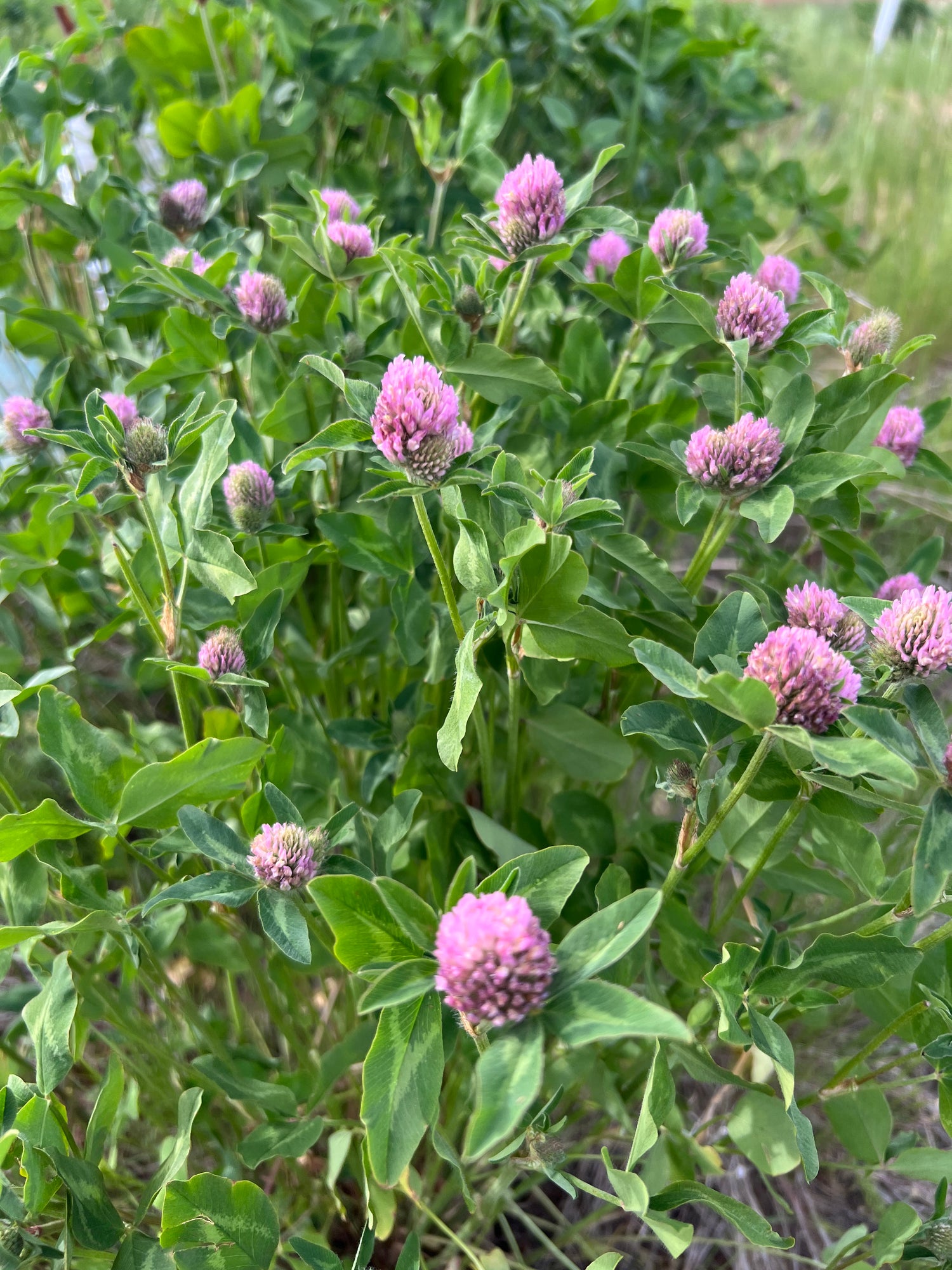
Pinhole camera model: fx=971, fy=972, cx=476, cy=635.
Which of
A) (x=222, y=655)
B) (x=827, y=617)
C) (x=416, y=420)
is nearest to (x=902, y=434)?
(x=827, y=617)

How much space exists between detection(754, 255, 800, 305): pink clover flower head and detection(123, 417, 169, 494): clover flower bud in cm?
64

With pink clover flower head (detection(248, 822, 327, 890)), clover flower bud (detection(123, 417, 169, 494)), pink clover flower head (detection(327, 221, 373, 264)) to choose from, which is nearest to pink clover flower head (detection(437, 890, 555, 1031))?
pink clover flower head (detection(248, 822, 327, 890))

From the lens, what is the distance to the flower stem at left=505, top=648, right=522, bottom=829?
0.79m

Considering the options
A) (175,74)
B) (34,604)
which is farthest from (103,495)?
(175,74)

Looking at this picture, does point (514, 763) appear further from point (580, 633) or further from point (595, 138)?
point (595, 138)

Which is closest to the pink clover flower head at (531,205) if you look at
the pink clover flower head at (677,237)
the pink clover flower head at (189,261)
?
the pink clover flower head at (677,237)

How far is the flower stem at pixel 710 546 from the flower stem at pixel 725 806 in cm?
24

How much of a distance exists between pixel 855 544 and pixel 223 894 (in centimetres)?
73

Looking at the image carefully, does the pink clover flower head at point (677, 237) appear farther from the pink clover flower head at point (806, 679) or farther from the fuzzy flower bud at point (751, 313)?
the pink clover flower head at point (806, 679)

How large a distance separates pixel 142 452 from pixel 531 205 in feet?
1.35

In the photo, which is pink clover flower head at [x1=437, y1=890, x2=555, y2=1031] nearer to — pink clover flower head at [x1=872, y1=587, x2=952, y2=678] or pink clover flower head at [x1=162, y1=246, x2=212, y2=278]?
pink clover flower head at [x1=872, y1=587, x2=952, y2=678]

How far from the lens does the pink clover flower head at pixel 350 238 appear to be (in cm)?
99

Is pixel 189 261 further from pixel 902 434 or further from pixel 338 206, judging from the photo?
pixel 902 434

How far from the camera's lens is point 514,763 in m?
0.94
